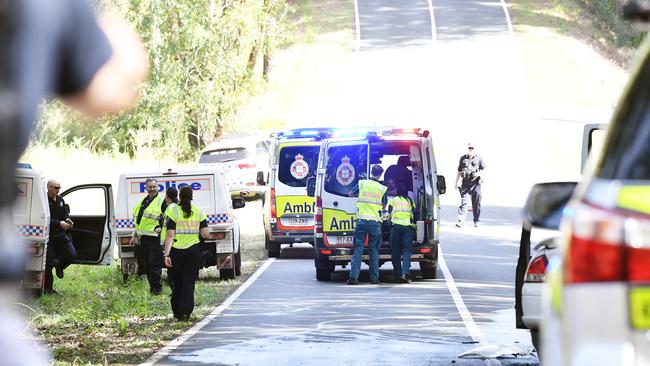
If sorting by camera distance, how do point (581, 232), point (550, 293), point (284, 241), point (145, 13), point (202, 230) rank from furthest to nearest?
1. point (145, 13)
2. point (284, 241)
3. point (202, 230)
4. point (550, 293)
5. point (581, 232)

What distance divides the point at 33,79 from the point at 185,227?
1476 cm

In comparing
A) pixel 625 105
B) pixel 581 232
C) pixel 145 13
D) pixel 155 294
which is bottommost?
pixel 155 294

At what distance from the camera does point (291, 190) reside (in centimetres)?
2641

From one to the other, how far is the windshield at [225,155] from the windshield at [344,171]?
14.5 meters

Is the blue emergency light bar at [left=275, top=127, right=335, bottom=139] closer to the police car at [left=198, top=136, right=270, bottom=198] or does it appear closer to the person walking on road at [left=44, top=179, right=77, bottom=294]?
the person walking on road at [left=44, top=179, right=77, bottom=294]

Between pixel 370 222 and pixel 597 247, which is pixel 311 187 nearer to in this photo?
pixel 370 222

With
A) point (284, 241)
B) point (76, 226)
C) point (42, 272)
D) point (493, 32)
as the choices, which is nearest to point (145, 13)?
point (284, 241)

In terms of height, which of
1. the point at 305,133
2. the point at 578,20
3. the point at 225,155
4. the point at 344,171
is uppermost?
the point at 578,20

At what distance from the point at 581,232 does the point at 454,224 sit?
2891 cm

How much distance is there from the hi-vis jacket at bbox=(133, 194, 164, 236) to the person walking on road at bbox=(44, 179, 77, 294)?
94 centimetres

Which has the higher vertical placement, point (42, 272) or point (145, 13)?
point (145, 13)

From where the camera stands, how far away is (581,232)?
12.3 ft

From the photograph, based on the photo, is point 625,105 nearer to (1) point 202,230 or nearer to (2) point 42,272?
(1) point 202,230

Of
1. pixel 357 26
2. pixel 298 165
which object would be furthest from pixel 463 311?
pixel 357 26
